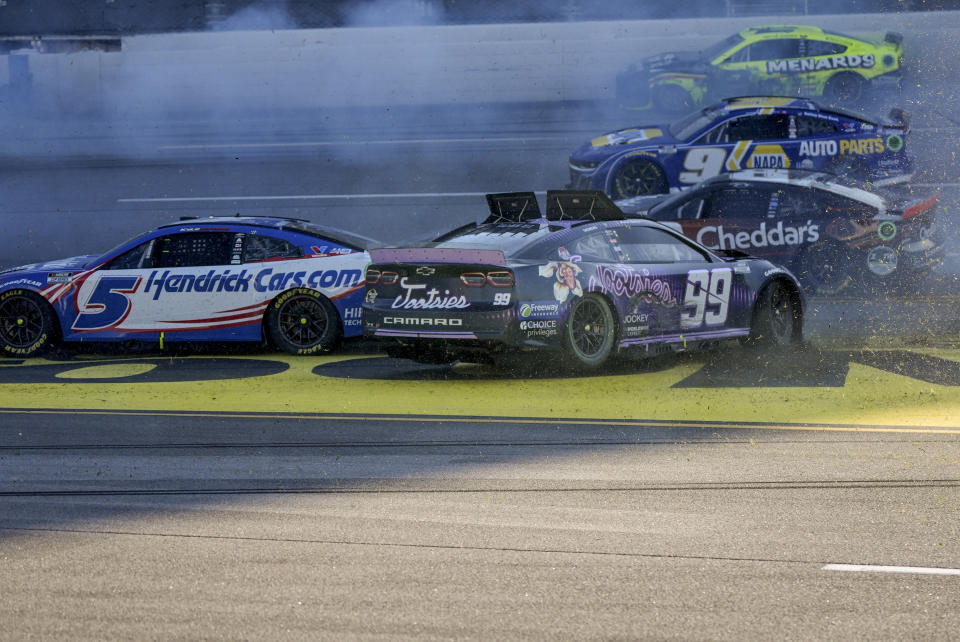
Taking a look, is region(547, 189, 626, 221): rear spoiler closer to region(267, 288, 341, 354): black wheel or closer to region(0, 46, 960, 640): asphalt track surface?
region(0, 46, 960, 640): asphalt track surface

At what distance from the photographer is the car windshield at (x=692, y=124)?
17.3 m

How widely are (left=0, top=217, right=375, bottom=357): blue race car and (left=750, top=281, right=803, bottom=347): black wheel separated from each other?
320cm

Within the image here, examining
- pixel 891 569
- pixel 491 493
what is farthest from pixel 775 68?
pixel 891 569

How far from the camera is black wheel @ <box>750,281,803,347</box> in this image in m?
10.8

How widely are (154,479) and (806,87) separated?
57.8 feet

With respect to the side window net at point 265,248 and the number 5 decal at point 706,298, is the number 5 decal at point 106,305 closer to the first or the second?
the side window net at point 265,248

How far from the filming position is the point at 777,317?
11.0 m

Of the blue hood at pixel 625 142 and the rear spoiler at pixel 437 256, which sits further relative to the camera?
the blue hood at pixel 625 142

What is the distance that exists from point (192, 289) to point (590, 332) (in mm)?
3528

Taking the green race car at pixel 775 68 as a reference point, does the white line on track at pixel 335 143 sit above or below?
below

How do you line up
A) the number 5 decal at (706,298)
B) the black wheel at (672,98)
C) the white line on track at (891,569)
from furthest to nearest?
the black wheel at (672,98) < the number 5 decal at (706,298) < the white line on track at (891,569)

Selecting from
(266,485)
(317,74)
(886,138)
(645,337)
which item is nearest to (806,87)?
(886,138)

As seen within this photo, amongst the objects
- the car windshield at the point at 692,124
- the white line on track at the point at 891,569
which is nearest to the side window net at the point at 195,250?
the white line on track at the point at 891,569

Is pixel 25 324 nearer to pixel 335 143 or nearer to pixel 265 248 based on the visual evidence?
pixel 265 248
